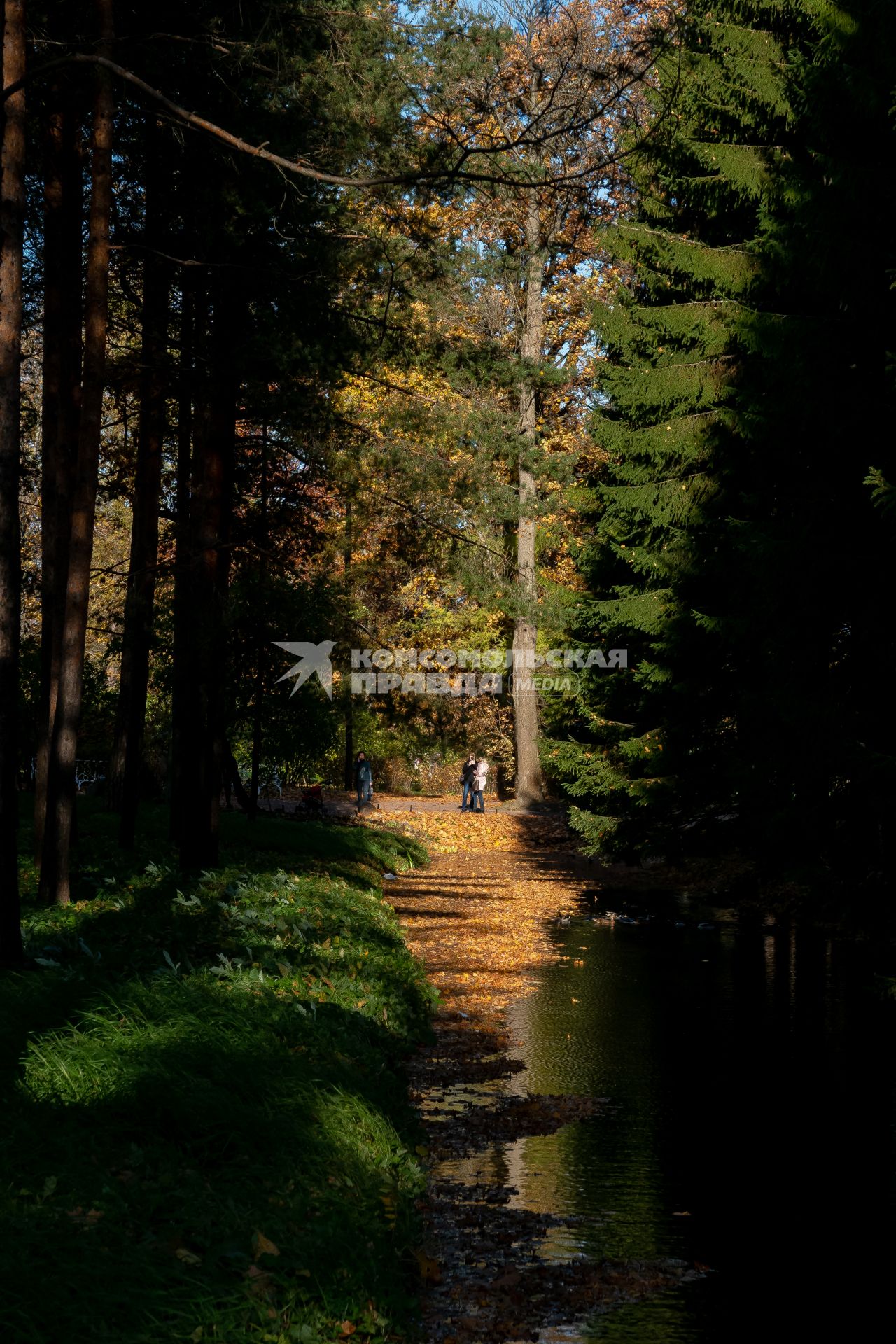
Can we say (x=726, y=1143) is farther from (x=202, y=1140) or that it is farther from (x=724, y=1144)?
(x=202, y=1140)

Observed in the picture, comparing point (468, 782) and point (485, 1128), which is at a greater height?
point (468, 782)

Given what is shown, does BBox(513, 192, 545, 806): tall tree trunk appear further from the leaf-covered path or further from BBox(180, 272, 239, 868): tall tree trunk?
BBox(180, 272, 239, 868): tall tree trunk

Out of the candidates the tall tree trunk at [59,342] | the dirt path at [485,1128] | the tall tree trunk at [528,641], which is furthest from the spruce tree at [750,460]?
the tall tree trunk at [528,641]

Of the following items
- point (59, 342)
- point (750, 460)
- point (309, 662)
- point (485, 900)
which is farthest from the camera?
point (485, 900)

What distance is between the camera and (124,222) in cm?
1919

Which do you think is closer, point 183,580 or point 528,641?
point 183,580

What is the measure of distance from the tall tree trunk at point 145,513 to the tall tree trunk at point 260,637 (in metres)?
1.55

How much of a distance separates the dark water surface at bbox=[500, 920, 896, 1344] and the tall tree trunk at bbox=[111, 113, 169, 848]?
750 centimetres

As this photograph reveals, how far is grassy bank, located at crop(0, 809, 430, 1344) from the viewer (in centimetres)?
486

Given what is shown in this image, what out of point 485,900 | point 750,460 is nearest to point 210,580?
point 485,900

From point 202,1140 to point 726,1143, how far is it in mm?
3947

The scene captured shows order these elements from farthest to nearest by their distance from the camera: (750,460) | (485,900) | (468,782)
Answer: (468,782) < (485,900) < (750,460)

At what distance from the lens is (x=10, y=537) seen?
30.2ft

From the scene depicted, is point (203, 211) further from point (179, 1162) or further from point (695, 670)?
point (179, 1162)
